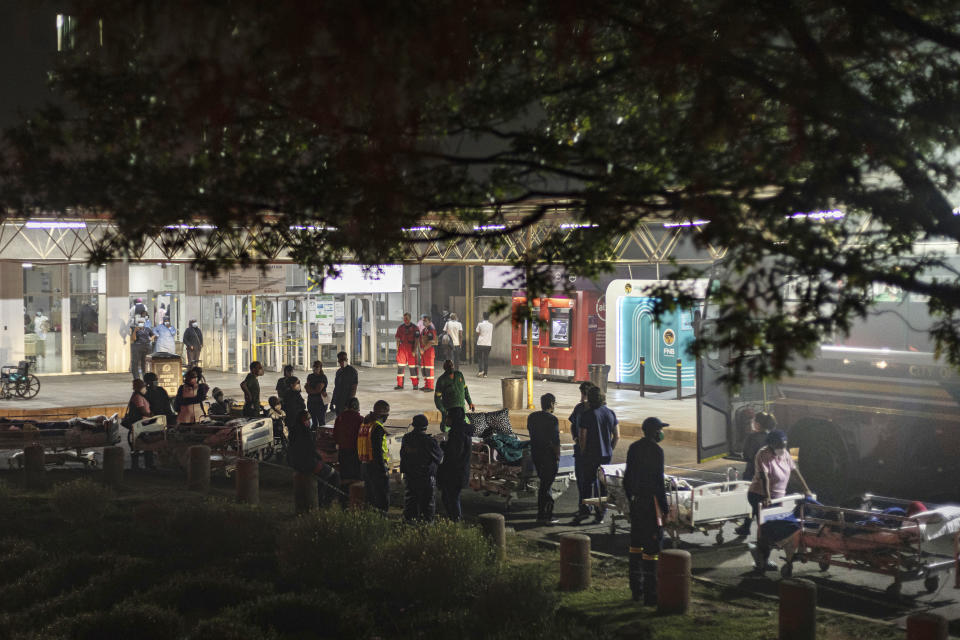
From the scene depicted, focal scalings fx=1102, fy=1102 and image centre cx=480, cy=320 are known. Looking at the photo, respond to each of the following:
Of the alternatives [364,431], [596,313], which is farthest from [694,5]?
[596,313]

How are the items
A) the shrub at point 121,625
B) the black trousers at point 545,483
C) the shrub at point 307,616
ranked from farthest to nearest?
the black trousers at point 545,483 < the shrub at point 307,616 < the shrub at point 121,625

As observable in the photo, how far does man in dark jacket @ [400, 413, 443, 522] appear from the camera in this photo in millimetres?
12070

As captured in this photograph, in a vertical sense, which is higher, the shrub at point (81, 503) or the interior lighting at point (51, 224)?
the interior lighting at point (51, 224)

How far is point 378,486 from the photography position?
12898mm

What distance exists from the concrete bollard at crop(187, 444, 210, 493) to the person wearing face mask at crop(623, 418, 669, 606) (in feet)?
23.7

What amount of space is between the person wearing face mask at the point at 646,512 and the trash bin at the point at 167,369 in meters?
17.5

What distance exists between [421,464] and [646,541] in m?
3.05

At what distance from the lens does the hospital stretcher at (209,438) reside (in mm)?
15992

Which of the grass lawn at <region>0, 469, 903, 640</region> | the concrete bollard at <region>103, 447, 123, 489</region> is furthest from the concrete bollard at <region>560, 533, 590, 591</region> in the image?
the concrete bollard at <region>103, 447, 123, 489</region>

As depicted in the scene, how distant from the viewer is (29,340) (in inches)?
1183

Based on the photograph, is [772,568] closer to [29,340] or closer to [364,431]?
[364,431]

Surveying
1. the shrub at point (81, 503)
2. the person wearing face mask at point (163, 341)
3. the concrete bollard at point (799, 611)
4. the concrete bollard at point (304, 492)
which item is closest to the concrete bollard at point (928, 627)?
the concrete bollard at point (799, 611)

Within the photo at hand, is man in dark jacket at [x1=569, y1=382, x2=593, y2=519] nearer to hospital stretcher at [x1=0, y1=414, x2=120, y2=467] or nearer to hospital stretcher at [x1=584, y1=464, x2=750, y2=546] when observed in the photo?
hospital stretcher at [x1=584, y1=464, x2=750, y2=546]

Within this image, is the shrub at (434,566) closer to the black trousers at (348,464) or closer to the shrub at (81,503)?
the black trousers at (348,464)
